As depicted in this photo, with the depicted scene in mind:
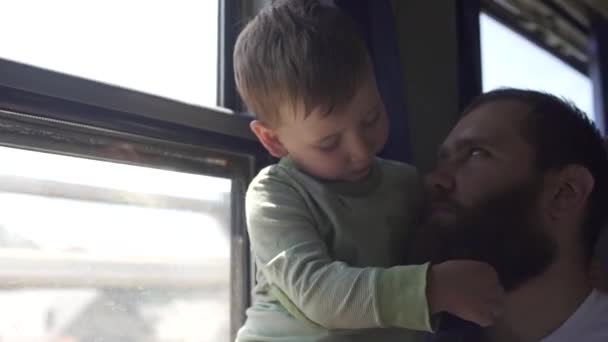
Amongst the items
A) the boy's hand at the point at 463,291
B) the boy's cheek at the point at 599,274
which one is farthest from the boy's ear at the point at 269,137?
the boy's cheek at the point at 599,274

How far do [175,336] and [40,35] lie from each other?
48 cm

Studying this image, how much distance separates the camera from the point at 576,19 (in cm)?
269

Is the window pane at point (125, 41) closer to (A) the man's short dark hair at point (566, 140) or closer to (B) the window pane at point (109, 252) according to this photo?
(B) the window pane at point (109, 252)

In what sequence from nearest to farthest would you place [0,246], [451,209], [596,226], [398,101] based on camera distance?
1. [0,246]
2. [451,209]
3. [596,226]
4. [398,101]

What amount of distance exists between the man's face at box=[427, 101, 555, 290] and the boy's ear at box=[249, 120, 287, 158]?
0.75 feet

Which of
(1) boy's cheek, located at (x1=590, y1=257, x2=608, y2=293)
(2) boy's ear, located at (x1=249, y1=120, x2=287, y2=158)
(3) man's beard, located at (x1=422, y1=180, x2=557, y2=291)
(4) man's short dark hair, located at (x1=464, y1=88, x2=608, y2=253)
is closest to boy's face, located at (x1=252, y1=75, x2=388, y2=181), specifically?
(2) boy's ear, located at (x1=249, y1=120, x2=287, y2=158)

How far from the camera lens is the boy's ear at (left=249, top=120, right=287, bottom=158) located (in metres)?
1.00

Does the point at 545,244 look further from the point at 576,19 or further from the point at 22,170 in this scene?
the point at 576,19

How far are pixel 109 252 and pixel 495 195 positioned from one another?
1.86ft

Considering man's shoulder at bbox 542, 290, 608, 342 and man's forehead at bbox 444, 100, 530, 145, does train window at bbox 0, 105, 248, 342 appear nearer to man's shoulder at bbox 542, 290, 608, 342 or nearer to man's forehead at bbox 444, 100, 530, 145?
man's forehead at bbox 444, 100, 530, 145

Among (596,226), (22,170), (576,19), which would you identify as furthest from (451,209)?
(576,19)

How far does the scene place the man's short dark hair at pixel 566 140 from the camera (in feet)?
3.92

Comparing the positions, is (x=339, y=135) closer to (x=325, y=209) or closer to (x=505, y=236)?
(x=325, y=209)

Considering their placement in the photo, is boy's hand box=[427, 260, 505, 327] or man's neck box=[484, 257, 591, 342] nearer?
boy's hand box=[427, 260, 505, 327]
